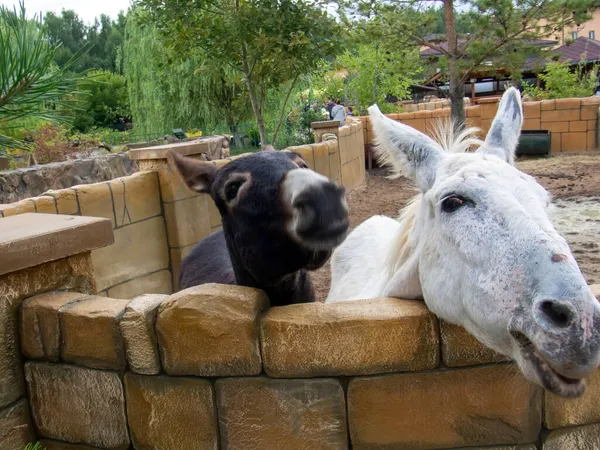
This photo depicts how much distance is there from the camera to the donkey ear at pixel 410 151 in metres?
2.16

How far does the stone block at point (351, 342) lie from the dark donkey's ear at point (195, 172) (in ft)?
3.49

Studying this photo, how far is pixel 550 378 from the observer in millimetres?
1482

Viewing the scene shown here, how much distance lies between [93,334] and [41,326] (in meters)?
0.26

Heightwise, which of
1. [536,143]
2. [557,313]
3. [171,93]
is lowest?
[536,143]

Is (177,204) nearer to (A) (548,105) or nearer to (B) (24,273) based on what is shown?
(B) (24,273)

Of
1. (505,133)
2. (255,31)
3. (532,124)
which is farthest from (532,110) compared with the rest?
(505,133)

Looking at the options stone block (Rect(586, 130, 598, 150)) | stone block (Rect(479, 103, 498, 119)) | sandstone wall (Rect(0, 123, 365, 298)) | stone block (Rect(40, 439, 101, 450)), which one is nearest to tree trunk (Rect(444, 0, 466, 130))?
stone block (Rect(479, 103, 498, 119))

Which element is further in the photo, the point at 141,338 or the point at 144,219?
the point at 144,219

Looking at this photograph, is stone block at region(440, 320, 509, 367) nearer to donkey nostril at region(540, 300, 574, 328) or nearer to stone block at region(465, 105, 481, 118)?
donkey nostril at region(540, 300, 574, 328)

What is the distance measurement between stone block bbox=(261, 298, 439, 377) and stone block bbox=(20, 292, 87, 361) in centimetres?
88

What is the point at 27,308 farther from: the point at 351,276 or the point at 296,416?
the point at 351,276

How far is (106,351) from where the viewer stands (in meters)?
2.17

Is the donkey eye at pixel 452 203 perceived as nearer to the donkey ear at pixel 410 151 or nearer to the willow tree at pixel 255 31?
the donkey ear at pixel 410 151

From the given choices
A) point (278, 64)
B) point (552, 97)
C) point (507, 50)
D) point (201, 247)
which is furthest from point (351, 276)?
point (552, 97)
